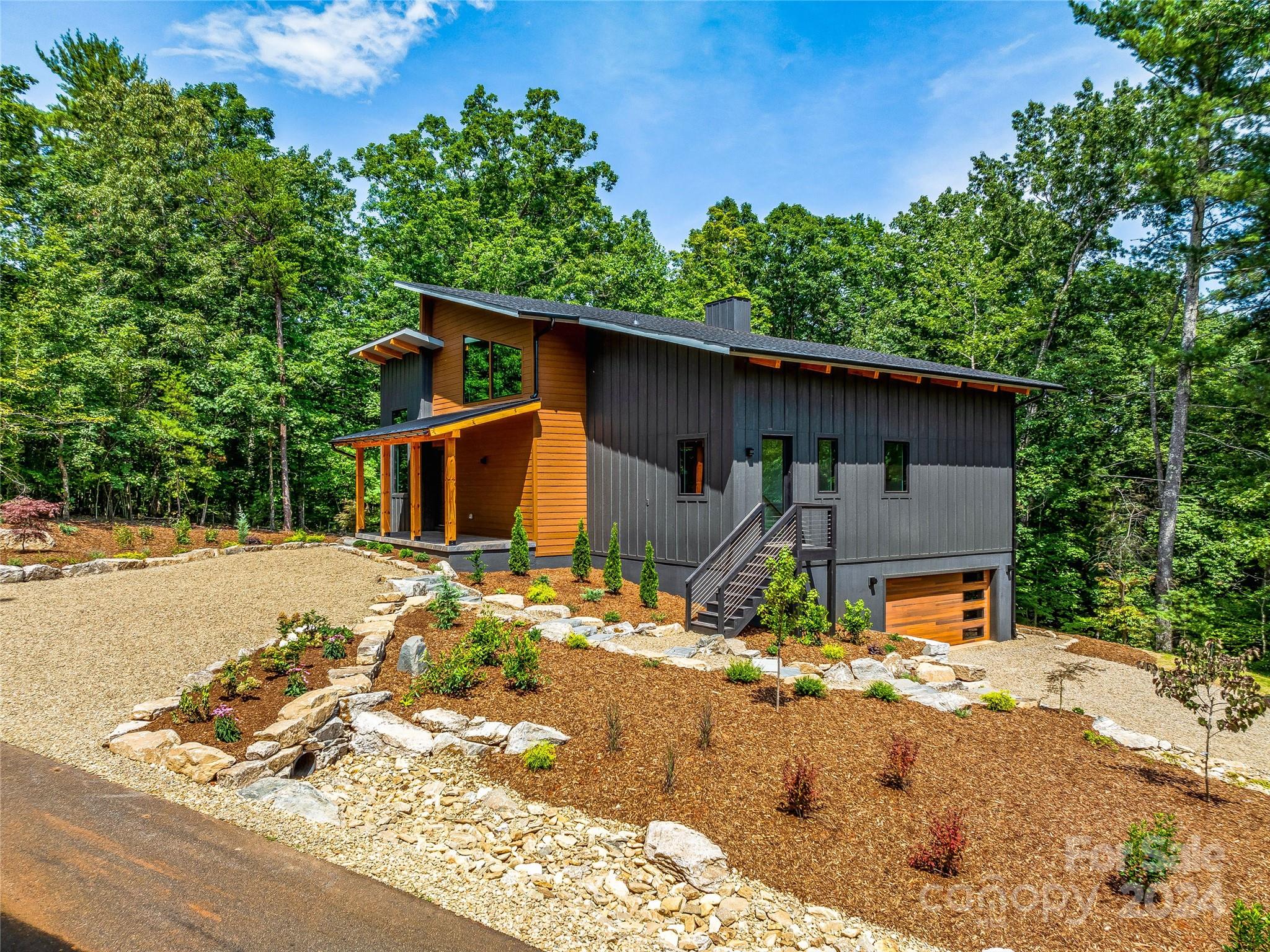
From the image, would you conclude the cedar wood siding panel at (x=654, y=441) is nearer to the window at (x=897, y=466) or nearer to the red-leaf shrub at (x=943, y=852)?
the window at (x=897, y=466)

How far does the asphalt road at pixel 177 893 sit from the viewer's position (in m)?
3.30

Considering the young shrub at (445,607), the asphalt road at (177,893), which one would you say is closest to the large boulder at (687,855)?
the asphalt road at (177,893)

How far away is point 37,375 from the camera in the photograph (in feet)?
50.3

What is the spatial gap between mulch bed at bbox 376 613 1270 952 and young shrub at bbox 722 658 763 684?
0.19m

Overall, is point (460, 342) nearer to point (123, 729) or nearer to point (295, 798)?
point (123, 729)

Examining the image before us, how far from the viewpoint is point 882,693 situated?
272 inches

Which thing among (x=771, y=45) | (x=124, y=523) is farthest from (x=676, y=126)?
(x=124, y=523)

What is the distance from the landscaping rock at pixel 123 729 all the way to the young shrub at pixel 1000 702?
27.1 ft

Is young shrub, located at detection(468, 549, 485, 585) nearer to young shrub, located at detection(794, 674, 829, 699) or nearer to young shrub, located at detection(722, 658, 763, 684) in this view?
young shrub, located at detection(722, 658, 763, 684)

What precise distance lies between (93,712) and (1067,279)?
2549 centimetres

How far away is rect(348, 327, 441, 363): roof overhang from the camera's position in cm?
1661

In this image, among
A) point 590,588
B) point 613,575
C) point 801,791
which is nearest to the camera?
point 801,791

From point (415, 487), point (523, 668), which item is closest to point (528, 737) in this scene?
point (523, 668)

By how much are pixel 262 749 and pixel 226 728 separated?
47 cm
